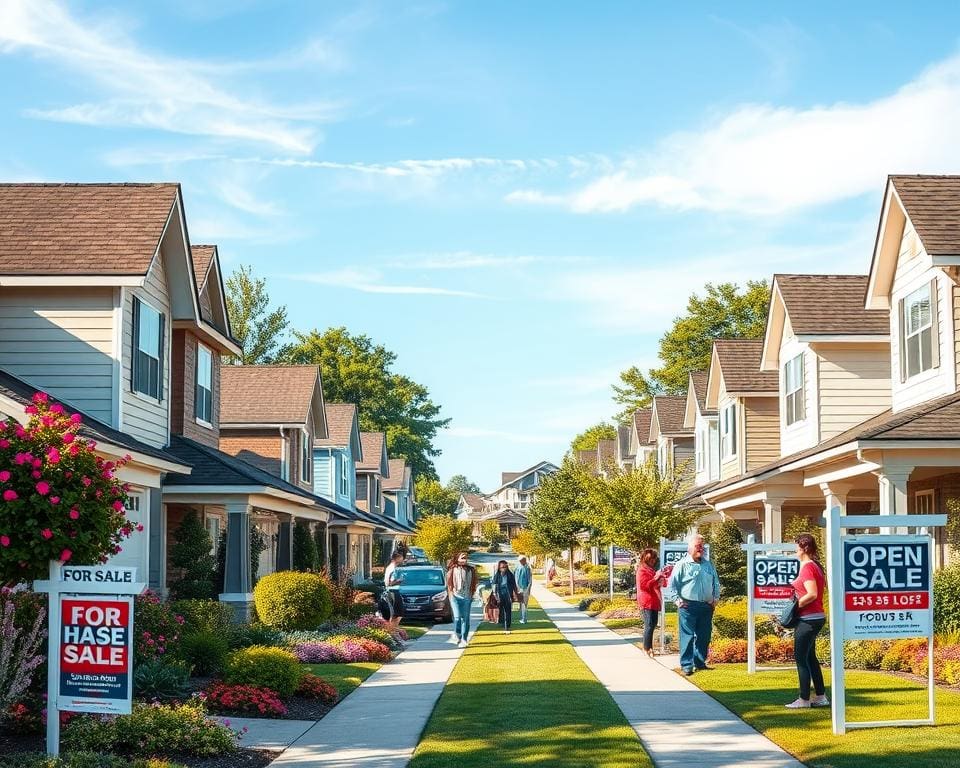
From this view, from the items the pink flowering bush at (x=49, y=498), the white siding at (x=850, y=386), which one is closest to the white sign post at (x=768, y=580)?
the white siding at (x=850, y=386)

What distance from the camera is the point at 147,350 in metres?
22.4

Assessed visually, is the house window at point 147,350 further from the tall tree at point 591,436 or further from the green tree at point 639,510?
the tall tree at point 591,436

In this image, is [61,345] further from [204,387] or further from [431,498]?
[431,498]

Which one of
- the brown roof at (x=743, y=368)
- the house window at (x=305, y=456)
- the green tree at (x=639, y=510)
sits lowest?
the green tree at (x=639, y=510)

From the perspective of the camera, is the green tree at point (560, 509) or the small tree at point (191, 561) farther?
the green tree at point (560, 509)

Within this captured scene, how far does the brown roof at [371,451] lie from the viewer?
220ft

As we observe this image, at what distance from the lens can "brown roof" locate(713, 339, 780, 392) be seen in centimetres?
3550

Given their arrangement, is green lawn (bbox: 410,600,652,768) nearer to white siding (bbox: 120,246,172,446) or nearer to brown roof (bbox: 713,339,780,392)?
white siding (bbox: 120,246,172,446)

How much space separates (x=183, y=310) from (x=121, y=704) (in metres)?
15.6

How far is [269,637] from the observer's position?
20188 mm

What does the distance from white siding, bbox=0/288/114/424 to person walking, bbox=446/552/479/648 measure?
733 cm

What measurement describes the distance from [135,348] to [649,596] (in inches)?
388

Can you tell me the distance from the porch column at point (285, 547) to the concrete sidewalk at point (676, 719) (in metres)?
12.1

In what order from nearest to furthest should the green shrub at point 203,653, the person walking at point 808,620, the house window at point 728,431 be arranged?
the person walking at point 808,620
the green shrub at point 203,653
the house window at point 728,431
